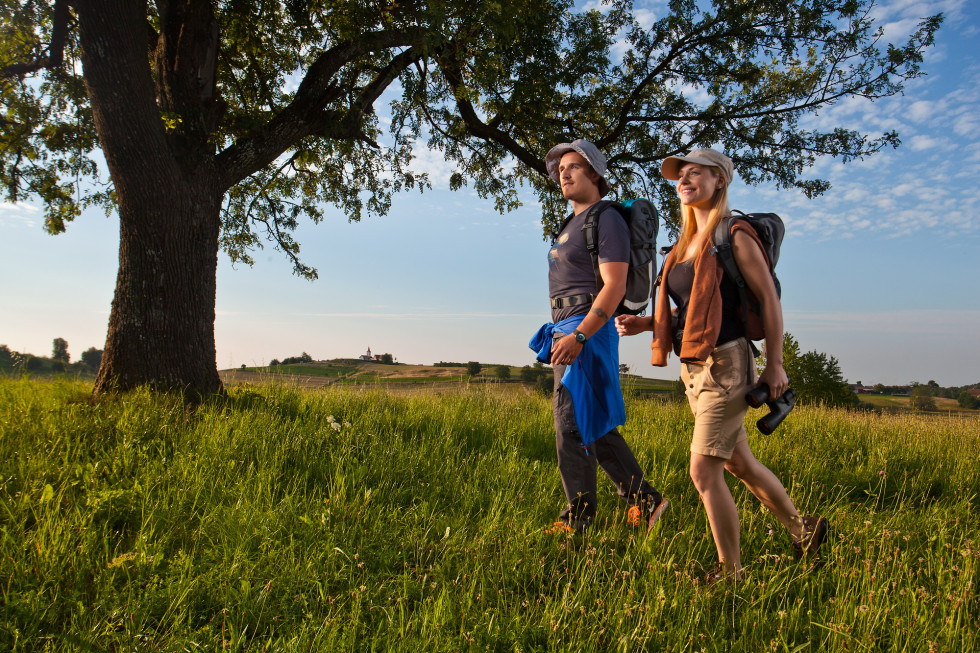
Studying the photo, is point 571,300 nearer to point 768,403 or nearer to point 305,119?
point 768,403

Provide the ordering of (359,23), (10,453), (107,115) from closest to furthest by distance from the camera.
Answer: (10,453) → (107,115) → (359,23)

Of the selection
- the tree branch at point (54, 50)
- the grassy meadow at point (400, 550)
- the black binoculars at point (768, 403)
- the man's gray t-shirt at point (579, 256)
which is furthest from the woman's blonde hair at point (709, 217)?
the tree branch at point (54, 50)

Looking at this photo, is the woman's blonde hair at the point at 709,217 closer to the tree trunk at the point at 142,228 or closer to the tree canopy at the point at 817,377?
the tree trunk at the point at 142,228

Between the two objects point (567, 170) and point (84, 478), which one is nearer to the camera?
point (567, 170)

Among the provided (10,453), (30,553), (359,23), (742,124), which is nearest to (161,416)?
(10,453)

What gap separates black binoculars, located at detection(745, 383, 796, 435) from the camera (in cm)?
281

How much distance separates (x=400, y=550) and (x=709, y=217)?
2601 millimetres

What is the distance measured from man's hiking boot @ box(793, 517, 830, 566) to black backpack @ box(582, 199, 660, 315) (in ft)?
5.21

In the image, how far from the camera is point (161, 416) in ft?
17.6

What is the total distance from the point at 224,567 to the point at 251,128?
622 centimetres

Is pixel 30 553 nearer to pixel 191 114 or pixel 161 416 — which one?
pixel 161 416

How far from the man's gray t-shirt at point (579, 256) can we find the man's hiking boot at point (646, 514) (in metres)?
1.28

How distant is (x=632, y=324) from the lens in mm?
3342

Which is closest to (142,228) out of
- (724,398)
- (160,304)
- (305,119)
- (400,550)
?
(160,304)
